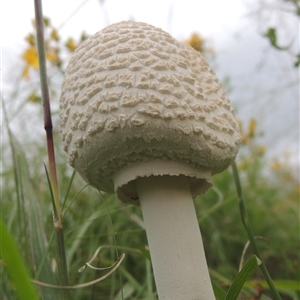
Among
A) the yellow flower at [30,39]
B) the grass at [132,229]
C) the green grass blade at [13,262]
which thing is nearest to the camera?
Answer: the green grass blade at [13,262]

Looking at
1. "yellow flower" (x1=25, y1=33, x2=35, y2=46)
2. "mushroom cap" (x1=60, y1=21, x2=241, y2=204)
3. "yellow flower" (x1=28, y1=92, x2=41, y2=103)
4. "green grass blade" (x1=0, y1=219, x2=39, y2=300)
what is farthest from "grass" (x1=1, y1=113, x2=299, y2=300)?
"green grass blade" (x1=0, y1=219, x2=39, y2=300)

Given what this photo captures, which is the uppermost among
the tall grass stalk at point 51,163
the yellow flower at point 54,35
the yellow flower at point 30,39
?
the yellow flower at point 54,35

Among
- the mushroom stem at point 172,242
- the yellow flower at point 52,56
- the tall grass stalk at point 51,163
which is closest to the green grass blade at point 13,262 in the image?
the tall grass stalk at point 51,163

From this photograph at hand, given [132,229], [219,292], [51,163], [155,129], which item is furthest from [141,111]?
[132,229]

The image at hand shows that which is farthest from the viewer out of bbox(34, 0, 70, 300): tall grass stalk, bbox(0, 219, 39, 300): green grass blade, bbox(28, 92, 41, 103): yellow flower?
bbox(28, 92, 41, 103): yellow flower

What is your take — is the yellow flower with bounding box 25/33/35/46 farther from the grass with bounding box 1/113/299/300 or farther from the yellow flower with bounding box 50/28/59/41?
the grass with bounding box 1/113/299/300

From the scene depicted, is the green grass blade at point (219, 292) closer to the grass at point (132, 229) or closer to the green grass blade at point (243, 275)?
the green grass blade at point (243, 275)

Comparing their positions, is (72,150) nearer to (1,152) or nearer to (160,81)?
(160,81)

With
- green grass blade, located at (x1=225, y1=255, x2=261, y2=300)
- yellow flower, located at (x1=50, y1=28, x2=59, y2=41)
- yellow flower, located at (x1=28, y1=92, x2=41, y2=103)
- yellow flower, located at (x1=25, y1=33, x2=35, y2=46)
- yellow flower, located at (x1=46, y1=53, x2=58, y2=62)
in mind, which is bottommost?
green grass blade, located at (x1=225, y1=255, x2=261, y2=300)
